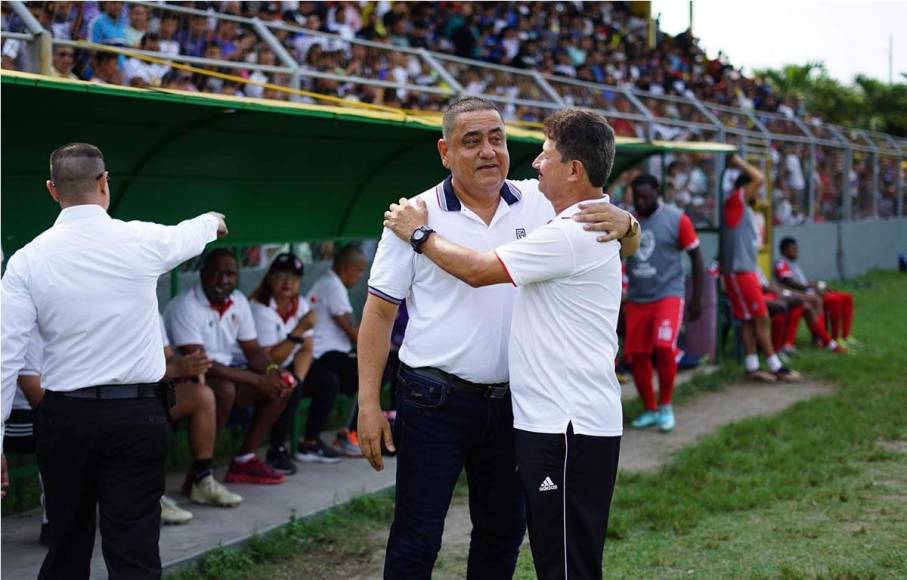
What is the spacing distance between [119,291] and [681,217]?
5.54 metres

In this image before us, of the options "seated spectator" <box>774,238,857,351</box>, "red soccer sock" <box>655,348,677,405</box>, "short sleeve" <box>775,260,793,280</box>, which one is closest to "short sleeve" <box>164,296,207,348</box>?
"red soccer sock" <box>655,348,677,405</box>

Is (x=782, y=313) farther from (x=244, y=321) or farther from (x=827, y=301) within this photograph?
(x=244, y=321)

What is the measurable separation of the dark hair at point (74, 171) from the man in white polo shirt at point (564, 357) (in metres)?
1.34

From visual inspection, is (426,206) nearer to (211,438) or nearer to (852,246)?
(211,438)

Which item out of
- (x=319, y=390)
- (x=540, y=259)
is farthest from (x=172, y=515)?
(x=540, y=259)

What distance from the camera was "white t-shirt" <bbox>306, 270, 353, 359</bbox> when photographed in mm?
7609

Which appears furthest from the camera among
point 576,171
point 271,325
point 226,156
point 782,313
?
point 782,313

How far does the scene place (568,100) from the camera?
40.2 feet

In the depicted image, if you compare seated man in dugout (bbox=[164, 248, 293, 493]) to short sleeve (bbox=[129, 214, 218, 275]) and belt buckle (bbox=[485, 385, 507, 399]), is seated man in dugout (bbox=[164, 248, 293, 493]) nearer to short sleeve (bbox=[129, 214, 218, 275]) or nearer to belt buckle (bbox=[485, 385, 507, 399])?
short sleeve (bbox=[129, 214, 218, 275])

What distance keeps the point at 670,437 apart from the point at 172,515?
13.6 feet

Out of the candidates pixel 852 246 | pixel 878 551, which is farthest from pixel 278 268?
pixel 852 246

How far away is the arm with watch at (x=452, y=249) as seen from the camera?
3434 millimetres

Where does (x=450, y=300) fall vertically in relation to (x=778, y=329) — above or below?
above

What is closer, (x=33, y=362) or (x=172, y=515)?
(x=33, y=362)
